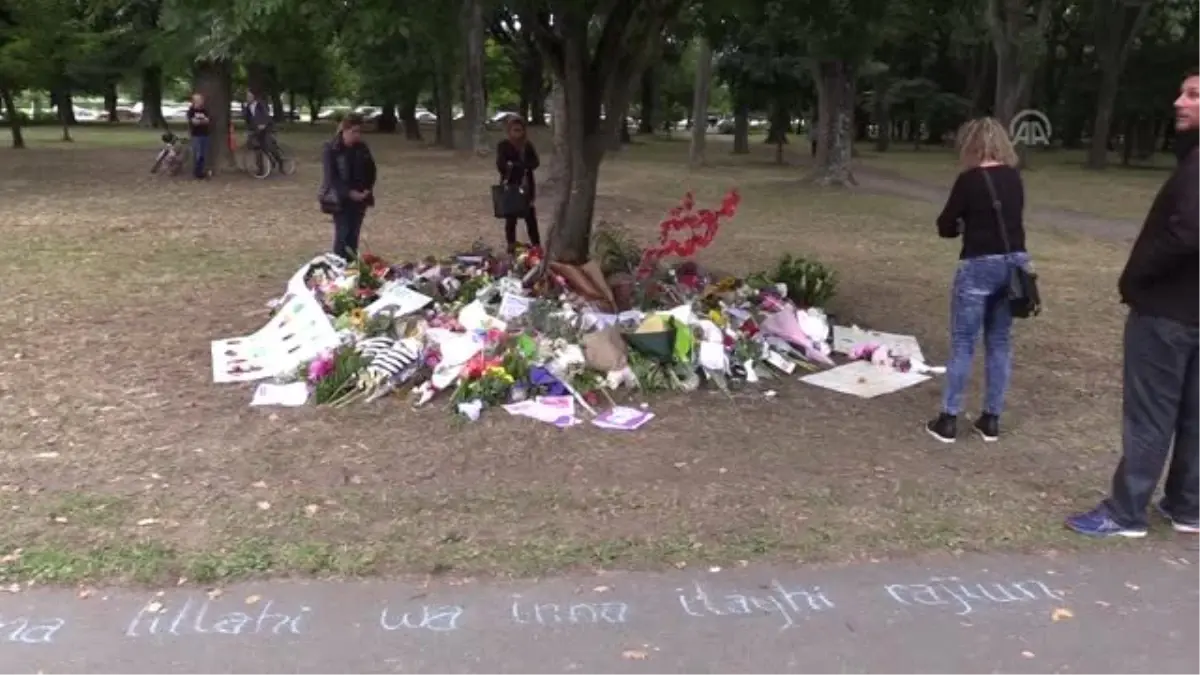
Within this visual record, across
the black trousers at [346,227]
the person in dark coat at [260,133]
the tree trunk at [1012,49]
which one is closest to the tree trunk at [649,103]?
the tree trunk at [1012,49]

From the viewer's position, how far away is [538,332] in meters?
6.77

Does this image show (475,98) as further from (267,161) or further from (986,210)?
(986,210)

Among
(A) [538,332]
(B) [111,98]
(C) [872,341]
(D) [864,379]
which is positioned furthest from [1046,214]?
(B) [111,98]

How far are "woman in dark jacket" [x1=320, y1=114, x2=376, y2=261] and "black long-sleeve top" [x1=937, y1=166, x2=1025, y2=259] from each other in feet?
18.4

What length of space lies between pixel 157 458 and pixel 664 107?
192 feet

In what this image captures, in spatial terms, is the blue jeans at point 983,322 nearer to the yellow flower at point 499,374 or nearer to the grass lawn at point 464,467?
the grass lawn at point 464,467

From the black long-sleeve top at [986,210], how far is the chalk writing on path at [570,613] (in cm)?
279

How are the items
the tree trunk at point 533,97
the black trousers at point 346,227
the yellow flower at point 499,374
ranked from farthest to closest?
the tree trunk at point 533,97, the black trousers at point 346,227, the yellow flower at point 499,374

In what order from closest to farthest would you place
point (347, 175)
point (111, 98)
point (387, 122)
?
point (347, 175)
point (387, 122)
point (111, 98)

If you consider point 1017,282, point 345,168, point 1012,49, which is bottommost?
point 1017,282

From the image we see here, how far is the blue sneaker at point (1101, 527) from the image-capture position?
4523mm

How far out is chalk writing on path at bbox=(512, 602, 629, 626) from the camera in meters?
3.72

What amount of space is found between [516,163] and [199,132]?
11256 mm

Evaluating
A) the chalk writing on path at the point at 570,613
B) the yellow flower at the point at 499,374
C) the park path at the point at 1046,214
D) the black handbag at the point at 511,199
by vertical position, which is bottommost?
the chalk writing on path at the point at 570,613
